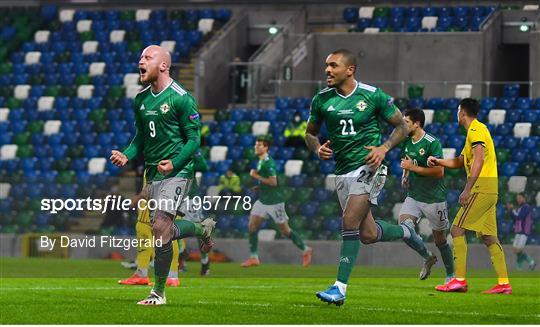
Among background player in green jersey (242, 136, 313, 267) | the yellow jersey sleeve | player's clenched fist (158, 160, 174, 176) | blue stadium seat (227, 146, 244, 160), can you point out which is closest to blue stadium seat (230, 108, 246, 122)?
blue stadium seat (227, 146, 244, 160)

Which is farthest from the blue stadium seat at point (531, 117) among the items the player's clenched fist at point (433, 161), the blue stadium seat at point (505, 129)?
the player's clenched fist at point (433, 161)

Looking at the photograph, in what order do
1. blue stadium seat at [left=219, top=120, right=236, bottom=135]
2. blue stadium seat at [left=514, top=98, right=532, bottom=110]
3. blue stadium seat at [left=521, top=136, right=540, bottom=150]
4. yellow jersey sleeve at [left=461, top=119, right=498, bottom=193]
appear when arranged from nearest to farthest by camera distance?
A: 1. yellow jersey sleeve at [left=461, top=119, right=498, bottom=193]
2. blue stadium seat at [left=521, top=136, right=540, bottom=150]
3. blue stadium seat at [left=514, top=98, right=532, bottom=110]
4. blue stadium seat at [left=219, top=120, right=236, bottom=135]

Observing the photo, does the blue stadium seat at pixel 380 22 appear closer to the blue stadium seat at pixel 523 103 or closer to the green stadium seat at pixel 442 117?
the green stadium seat at pixel 442 117

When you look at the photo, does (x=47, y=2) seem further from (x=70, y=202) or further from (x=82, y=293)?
(x=82, y=293)

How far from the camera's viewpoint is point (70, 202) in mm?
25859

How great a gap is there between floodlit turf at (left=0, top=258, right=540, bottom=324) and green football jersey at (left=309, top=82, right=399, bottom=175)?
4.99 ft

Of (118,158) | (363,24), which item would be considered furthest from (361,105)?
(363,24)

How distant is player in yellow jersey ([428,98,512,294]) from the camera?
679 inches

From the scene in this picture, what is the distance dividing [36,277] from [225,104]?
1866cm

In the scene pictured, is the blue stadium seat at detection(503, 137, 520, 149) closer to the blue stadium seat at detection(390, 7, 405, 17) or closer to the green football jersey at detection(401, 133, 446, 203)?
the blue stadium seat at detection(390, 7, 405, 17)

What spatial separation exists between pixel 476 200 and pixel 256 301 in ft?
12.6

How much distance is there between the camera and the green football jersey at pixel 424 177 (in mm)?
18406

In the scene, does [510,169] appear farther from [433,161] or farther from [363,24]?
[433,161]

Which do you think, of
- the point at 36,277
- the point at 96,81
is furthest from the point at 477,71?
the point at 36,277
